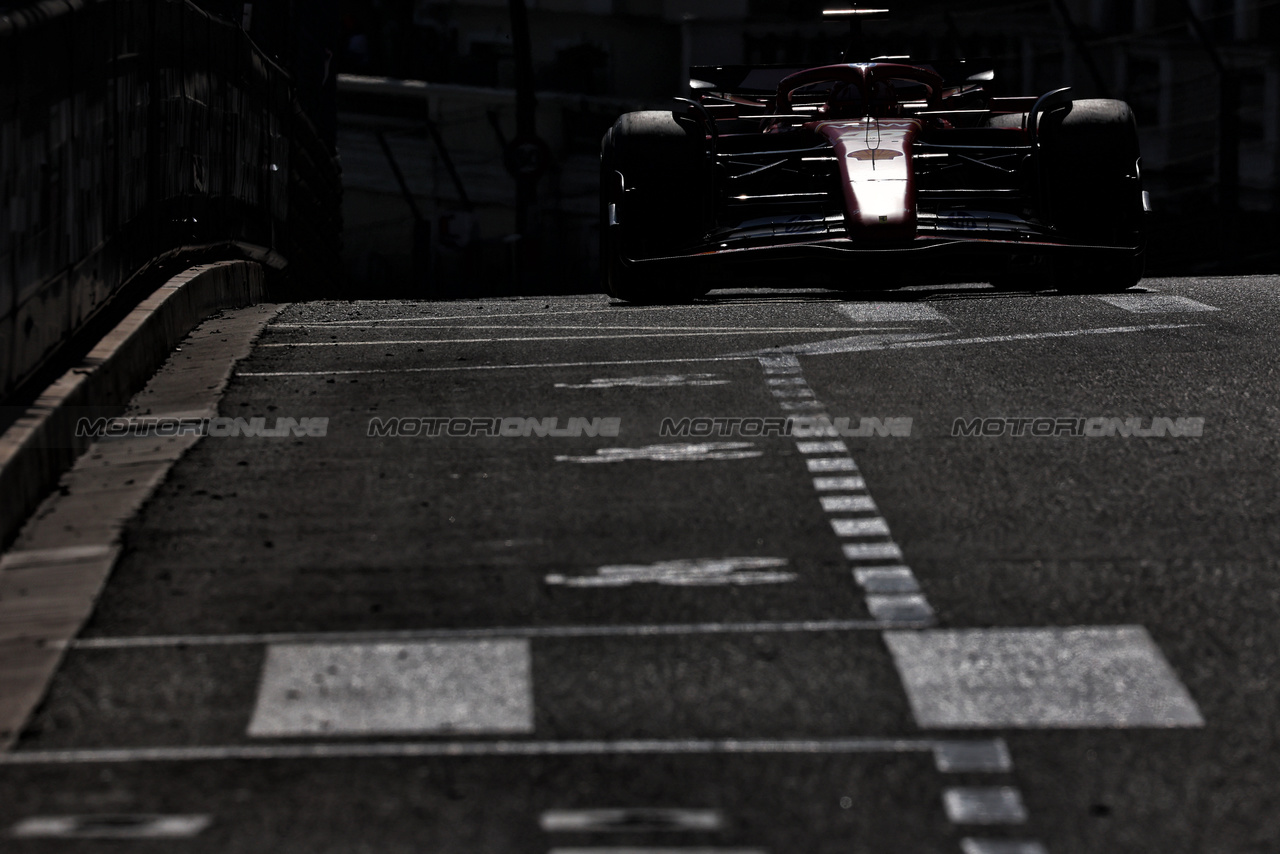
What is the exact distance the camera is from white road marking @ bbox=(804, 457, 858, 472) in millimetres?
6336

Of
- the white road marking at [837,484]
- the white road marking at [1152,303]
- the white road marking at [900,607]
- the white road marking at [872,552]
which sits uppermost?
the white road marking at [1152,303]

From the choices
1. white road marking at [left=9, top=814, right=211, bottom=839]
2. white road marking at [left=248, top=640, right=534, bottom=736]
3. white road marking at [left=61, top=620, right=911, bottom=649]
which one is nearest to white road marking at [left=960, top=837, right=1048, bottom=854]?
white road marking at [left=248, top=640, right=534, bottom=736]

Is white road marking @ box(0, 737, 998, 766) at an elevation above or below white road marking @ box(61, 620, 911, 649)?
below

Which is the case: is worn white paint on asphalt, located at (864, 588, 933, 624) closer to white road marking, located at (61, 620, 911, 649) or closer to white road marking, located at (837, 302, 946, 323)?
white road marking, located at (61, 620, 911, 649)

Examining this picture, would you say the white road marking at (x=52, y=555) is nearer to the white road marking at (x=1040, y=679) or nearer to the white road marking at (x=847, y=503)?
the white road marking at (x=847, y=503)

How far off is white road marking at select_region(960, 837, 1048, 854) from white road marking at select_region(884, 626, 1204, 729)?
55cm

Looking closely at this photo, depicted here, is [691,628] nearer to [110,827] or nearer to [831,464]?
[110,827]

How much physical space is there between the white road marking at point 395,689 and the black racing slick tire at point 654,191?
7.22 m

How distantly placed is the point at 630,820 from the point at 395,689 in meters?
0.82

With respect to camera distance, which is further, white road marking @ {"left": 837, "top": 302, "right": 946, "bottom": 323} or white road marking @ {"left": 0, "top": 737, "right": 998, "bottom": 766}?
white road marking @ {"left": 837, "top": 302, "right": 946, "bottom": 323}

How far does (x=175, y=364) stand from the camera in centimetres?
864

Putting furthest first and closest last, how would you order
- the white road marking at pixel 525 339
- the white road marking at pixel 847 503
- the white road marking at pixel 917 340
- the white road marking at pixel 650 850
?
1. the white road marking at pixel 525 339
2. the white road marking at pixel 917 340
3. the white road marking at pixel 847 503
4. the white road marking at pixel 650 850

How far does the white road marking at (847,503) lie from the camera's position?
5828 mm

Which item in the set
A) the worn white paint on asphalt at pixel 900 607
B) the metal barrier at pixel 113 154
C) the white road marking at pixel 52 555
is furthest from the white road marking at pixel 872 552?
the metal barrier at pixel 113 154
